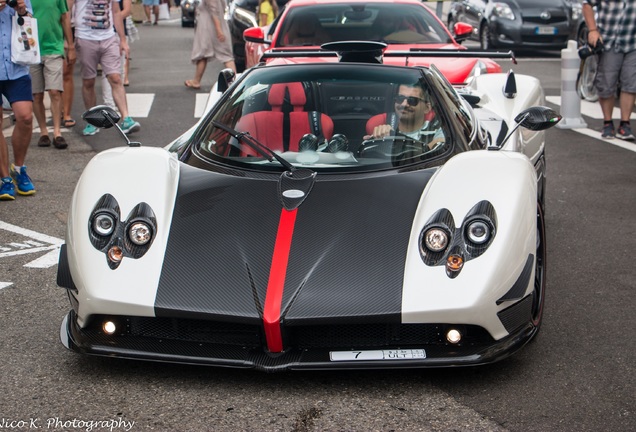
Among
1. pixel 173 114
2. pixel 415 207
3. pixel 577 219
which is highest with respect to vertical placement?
pixel 415 207

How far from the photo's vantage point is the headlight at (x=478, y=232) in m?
4.23

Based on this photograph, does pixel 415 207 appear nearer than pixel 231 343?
No

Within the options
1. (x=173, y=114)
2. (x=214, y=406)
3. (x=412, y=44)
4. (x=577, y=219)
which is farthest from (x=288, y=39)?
(x=214, y=406)

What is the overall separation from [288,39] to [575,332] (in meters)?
6.00

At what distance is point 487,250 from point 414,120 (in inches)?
49.0

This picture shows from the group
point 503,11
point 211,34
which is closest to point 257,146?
point 211,34

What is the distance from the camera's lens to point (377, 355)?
399 centimetres

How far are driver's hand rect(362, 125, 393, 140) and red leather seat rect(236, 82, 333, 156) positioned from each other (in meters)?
0.22

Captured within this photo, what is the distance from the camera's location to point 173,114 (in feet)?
40.9

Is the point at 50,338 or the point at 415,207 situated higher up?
the point at 415,207

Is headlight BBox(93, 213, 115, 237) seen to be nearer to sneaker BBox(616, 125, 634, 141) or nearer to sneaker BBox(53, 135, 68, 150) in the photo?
sneaker BBox(53, 135, 68, 150)

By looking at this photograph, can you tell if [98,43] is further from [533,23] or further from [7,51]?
[533,23]

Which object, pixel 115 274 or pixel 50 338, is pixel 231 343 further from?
pixel 50 338

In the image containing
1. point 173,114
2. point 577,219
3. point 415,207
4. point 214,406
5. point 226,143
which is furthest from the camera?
point 173,114
